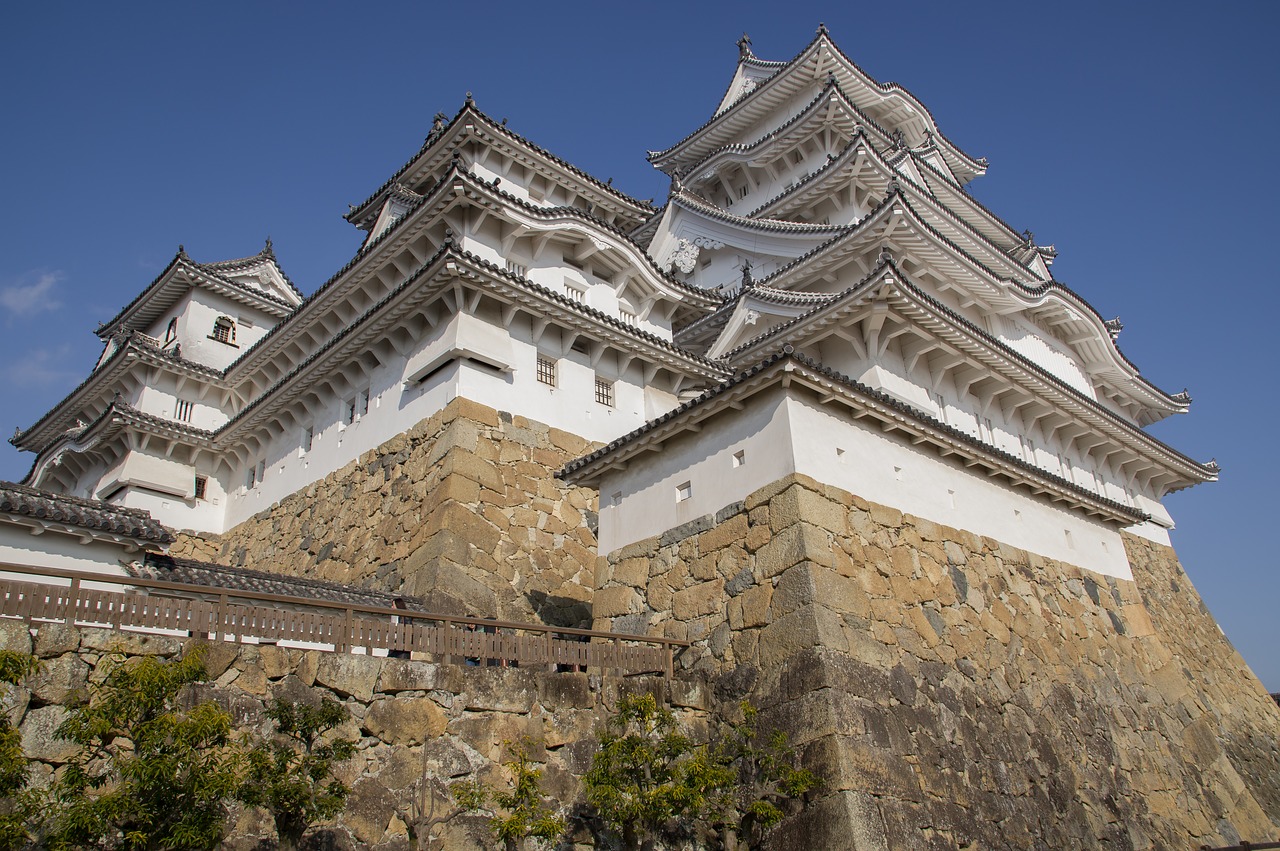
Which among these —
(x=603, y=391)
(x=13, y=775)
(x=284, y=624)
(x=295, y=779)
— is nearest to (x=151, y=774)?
(x=13, y=775)

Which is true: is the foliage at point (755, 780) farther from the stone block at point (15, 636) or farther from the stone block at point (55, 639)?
the stone block at point (15, 636)

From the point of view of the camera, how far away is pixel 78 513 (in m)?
12.0

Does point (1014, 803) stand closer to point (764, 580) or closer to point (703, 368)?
point (764, 580)

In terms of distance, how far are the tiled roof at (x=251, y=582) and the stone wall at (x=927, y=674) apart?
12.5 ft

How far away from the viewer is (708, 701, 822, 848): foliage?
8.89 meters

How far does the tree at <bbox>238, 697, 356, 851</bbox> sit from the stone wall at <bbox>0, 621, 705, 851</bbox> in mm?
809

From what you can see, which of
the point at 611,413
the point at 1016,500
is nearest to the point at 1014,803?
the point at 1016,500

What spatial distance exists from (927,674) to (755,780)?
271 centimetres

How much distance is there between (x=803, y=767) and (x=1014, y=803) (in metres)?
3.31

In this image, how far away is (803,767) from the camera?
9305 millimetres

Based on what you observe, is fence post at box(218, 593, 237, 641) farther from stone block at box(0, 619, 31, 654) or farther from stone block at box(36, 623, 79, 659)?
stone block at box(0, 619, 31, 654)

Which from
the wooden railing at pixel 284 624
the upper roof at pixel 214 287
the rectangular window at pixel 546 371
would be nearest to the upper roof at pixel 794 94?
the upper roof at pixel 214 287

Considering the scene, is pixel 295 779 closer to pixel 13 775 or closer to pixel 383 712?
pixel 383 712

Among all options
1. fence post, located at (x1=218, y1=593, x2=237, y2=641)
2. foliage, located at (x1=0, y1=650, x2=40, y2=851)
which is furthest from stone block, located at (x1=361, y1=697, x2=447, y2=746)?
foliage, located at (x1=0, y1=650, x2=40, y2=851)
